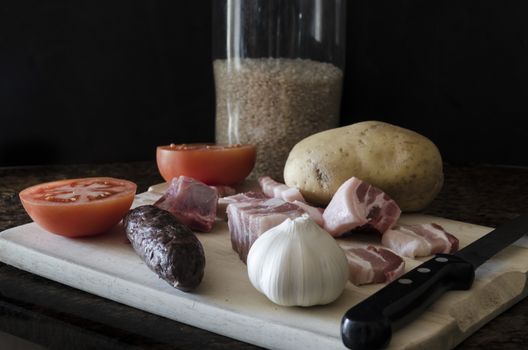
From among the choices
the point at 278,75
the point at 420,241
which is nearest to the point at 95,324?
the point at 420,241

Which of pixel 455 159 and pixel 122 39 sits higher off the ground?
pixel 122 39

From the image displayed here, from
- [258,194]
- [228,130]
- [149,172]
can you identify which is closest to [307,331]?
[258,194]

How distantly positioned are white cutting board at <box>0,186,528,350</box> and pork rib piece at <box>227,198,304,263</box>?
0.02 meters

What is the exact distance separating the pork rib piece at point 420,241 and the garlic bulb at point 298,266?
0.68ft

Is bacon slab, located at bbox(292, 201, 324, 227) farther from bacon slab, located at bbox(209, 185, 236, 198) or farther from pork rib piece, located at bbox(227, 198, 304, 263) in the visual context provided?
bacon slab, located at bbox(209, 185, 236, 198)

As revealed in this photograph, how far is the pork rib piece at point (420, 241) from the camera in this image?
1.03m

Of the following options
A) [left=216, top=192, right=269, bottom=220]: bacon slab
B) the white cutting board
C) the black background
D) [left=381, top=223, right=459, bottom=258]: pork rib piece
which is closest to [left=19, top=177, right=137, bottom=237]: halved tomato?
the white cutting board

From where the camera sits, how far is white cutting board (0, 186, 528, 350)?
2.58 feet

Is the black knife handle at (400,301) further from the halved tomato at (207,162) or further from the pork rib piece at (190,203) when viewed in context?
the halved tomato at (207,162)

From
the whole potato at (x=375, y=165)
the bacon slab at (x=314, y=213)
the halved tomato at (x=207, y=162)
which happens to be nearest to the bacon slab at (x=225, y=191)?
the halved tomato at (x=207, y=162)

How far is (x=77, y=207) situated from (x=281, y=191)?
0.36m

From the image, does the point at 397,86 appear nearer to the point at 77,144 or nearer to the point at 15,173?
the point at 77,144

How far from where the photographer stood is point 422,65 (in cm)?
183

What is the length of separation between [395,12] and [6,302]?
1225 mm
